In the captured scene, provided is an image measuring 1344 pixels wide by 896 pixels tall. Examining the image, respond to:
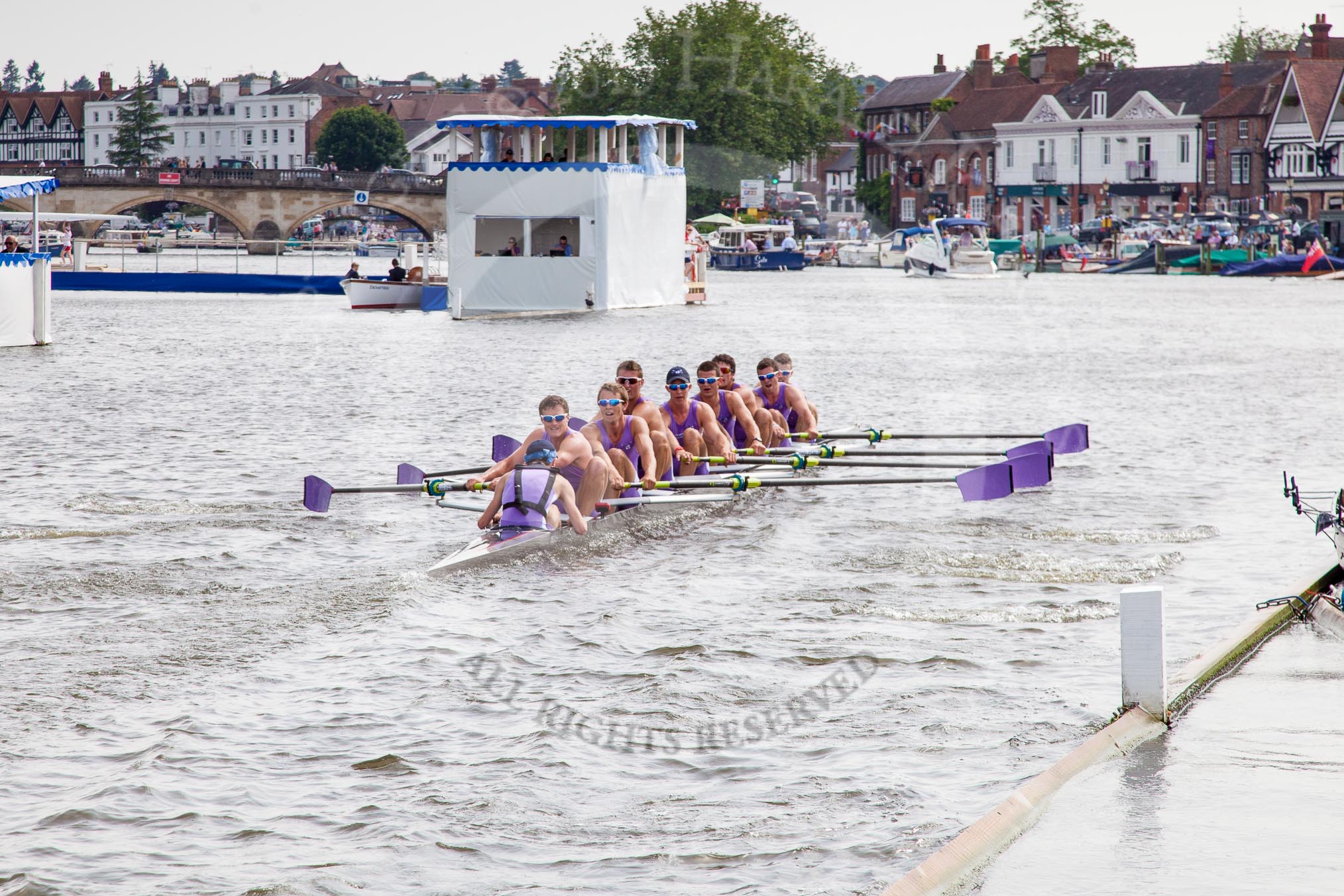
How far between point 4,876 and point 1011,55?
12357cm

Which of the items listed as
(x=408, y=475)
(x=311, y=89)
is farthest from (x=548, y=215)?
(x=311, y=89)

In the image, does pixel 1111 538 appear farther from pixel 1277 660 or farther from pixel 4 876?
pixel 4 876

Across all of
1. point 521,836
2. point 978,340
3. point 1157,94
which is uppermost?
point 1157,94

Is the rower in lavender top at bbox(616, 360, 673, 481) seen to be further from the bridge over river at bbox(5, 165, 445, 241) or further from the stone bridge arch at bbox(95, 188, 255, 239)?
the bridge over river at bbox(5, 165, 445, 241)

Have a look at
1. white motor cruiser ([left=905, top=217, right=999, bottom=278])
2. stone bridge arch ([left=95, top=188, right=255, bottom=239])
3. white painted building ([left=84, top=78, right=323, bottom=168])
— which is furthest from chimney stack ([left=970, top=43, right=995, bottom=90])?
white painted building ([left=84, top=78, right=323, bottom=168])

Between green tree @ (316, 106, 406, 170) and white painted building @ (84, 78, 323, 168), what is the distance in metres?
17.8

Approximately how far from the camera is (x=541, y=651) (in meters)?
11.1

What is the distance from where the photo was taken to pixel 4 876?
714cm

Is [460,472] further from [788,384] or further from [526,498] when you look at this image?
[788,384]

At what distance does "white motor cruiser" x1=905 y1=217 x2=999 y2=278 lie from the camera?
286 feet

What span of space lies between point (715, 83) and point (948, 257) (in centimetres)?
2128

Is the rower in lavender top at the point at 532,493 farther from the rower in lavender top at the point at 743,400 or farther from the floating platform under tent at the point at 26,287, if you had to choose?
the floating platform under tent at the point at 26,287

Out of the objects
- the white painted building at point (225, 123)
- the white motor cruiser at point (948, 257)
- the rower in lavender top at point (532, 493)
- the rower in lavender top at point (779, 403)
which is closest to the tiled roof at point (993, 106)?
the white motor cruiser at point (948, 257)

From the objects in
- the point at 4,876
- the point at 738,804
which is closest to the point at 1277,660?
the point at 738,804
